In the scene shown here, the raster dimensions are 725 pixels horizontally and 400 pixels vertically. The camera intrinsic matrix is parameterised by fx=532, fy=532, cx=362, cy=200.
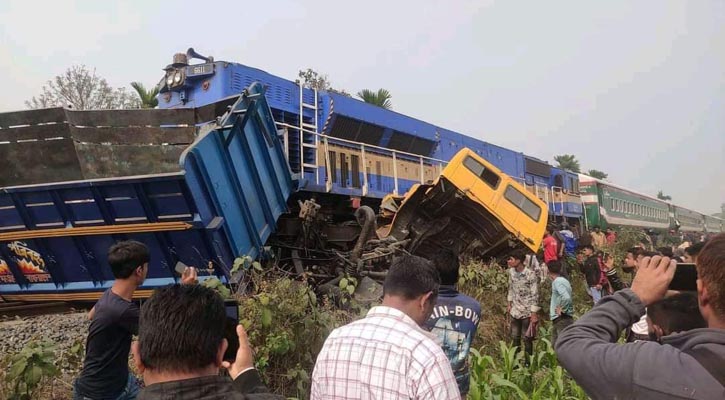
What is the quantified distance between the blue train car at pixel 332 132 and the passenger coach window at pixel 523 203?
2.38 metres

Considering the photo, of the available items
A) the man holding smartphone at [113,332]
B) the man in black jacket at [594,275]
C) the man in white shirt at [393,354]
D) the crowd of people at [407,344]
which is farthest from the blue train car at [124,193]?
the man in black jacket at [594,275]

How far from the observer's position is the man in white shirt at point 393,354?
1.96 meters

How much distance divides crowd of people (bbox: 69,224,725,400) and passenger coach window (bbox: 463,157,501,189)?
5477 millimetres

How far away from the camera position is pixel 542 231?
8594mm

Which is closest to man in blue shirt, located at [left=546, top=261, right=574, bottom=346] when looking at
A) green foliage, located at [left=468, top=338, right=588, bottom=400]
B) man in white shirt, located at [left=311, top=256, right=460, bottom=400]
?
green foliage, located at [left=468, top=338, right=588, bottom=400]

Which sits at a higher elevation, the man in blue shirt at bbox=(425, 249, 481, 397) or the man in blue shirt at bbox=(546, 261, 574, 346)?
the man in blue shirt at bbox=(425, 249, 481, 397)

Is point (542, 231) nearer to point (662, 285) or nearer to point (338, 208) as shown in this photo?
point (338, 208)

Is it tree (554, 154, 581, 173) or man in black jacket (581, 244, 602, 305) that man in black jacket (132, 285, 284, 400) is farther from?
tree (554, 154, 581, 173)

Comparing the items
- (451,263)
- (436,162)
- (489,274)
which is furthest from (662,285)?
(436,162)

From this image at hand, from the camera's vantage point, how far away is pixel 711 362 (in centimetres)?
137

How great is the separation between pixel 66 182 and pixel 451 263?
442cm

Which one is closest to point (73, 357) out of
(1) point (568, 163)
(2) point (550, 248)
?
(2) point (550, 248)

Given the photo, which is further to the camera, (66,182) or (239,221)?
(239,221)

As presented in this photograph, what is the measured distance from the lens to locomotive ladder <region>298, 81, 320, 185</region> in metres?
8.41
